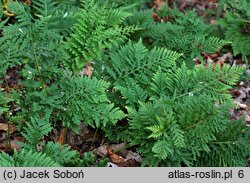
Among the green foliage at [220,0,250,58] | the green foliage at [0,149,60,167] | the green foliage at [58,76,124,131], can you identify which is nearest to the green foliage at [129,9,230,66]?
the green foliage at [220,0,250,58]

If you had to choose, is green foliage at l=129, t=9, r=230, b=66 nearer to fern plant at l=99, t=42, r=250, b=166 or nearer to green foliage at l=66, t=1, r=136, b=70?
fern plant at l=99, t=42, r=250, b=166

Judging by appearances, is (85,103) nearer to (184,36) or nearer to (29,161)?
(29,161)

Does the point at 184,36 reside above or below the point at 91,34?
above

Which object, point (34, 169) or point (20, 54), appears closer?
point (34, 169)

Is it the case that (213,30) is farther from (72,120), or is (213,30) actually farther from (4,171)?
(4,171)

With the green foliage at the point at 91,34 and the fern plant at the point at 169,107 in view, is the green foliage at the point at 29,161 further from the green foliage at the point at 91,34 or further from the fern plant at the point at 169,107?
the green foliage at the point at 91,34

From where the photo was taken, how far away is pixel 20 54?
14.4 ft

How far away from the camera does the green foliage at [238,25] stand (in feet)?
21.2

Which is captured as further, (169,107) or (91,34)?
(91,34)

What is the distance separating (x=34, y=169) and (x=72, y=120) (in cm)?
75

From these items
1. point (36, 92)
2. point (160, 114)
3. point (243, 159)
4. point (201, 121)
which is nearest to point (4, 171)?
point (36, 92)

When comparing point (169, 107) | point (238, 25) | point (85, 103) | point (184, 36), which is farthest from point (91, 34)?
point (238, 25)

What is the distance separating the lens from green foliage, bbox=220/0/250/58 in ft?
21.2

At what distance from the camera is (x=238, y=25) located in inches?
265
